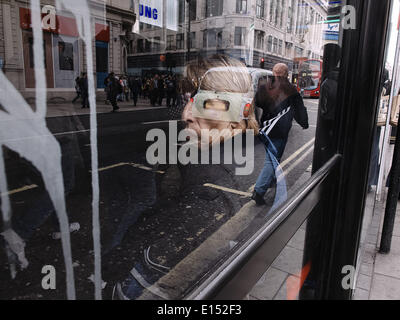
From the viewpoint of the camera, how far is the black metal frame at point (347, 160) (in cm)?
118

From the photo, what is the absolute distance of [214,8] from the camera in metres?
0.85

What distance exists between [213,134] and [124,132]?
51 centimetres

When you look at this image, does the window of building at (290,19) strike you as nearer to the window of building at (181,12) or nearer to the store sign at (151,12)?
the window of building at (181,12)

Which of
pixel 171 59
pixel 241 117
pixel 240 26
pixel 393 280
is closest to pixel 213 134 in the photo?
pixel 241 117

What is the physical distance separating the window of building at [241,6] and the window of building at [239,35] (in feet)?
0.25

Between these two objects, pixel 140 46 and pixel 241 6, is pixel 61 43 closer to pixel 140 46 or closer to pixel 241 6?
pixel 140 46

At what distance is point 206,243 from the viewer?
71.1 inches

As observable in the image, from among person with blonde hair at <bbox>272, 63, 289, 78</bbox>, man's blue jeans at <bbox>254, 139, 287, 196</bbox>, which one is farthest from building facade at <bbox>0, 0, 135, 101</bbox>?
man's blue jeans at <bbox>254, 139, 287, 196</bbox>

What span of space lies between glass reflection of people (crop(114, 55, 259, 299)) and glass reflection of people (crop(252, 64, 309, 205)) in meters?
0.16

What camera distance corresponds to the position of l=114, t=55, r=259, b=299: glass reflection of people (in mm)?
838

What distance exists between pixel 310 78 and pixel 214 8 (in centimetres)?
95

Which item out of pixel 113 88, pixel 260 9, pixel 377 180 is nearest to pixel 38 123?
pixel 113 88

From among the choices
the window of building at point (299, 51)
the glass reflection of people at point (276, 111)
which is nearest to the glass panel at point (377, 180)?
the glass reflection of people at point (276, 111)

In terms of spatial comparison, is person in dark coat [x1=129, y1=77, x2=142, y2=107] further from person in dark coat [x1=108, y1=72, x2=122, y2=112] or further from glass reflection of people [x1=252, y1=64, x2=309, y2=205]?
glass reflection of people [x1=252, y1=64, x2=309, y2=205]
